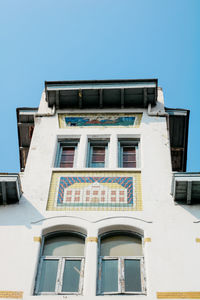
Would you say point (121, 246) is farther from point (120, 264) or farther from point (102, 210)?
point (102, 210)

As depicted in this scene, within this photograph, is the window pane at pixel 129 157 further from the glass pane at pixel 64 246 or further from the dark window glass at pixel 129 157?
the glass pane at pixel 64 246

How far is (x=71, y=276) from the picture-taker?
1097 centimetres

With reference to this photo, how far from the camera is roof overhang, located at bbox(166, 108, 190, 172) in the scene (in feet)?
60.7

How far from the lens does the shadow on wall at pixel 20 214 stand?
12258 mm

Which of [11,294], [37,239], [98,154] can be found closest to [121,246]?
[37,239]

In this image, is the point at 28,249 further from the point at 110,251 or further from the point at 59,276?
the point at 110,251

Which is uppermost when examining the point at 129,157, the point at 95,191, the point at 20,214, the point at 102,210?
the point at 129,157

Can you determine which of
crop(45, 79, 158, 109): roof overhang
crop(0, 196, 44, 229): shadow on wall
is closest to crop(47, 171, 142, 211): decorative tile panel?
crop(0, 196, 44, 229): shadow on wall

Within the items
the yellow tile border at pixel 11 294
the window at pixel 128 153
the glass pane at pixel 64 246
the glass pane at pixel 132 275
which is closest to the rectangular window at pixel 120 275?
the glass pane at pixel 132 275

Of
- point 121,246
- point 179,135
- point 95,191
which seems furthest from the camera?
point 179,135

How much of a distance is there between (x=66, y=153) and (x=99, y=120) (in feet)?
7.58

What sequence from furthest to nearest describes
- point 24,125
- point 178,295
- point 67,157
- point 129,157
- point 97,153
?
point 24,125
point 97,153
point 67,157
point 129,157
point 178,295

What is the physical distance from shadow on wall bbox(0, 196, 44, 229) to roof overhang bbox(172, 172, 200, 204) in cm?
409

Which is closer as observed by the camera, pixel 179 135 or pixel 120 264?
pixel 120 264
